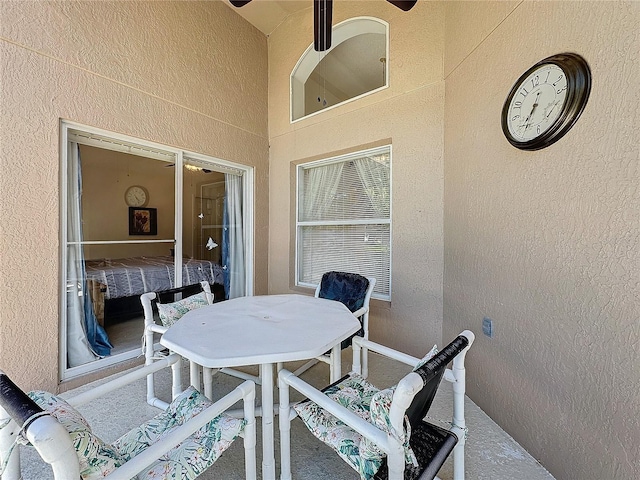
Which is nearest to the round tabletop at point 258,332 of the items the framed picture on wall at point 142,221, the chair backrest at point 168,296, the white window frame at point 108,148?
the chair backrest at point 168,296

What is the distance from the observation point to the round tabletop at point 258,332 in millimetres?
1274

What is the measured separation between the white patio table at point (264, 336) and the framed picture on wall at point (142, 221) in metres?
2.68

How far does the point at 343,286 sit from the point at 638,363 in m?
1.83

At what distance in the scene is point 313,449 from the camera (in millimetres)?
1644

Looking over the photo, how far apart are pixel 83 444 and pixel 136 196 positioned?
13.8ft

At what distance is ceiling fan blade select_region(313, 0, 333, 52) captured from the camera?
1.70 m

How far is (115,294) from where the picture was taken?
3.19 metres

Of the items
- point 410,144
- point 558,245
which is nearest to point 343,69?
point 410,144

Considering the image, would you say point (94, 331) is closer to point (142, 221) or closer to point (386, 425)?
point (142, 221)

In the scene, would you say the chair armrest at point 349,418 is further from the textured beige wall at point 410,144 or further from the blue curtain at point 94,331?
the blue curtain at point 94,331

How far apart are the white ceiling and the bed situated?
3271 millimetres

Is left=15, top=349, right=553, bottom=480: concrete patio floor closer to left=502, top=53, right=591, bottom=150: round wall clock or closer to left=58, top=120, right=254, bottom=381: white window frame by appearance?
left=58, top=120, right=254, bottom=381: white window frame

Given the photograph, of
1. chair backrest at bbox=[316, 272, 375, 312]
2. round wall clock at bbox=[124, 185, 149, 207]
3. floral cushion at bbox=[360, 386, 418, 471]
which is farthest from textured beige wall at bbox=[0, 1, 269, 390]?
floral cushion at bbox=[360, 386, 418, 471]

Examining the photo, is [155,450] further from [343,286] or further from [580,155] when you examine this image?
[580,155]
